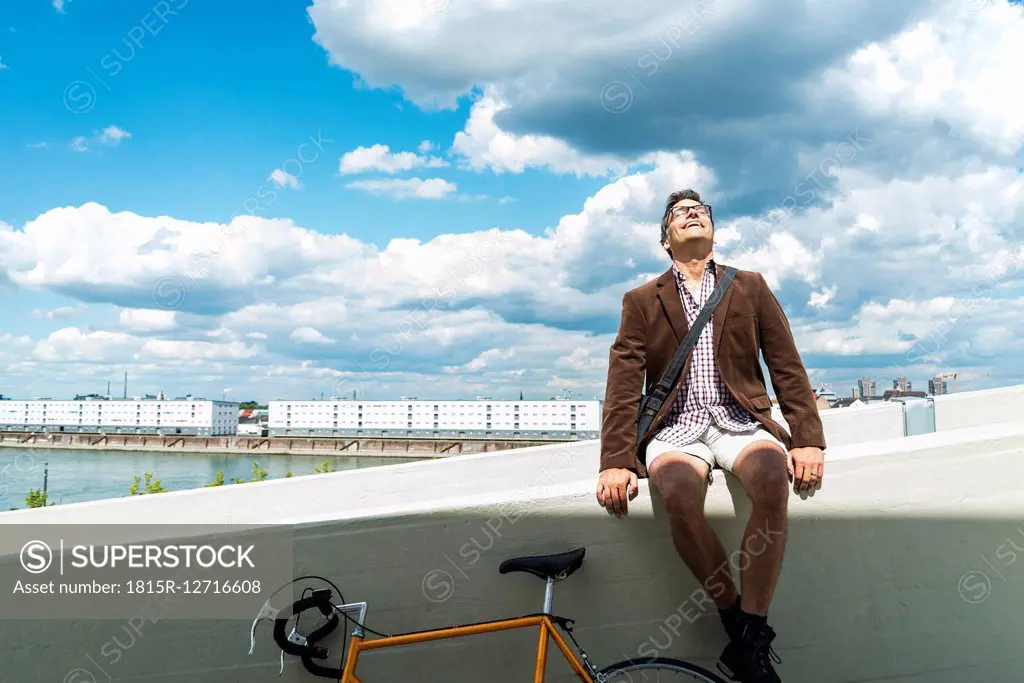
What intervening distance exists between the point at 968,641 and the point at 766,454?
112 cm

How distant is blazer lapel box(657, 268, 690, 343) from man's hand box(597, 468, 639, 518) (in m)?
0.54

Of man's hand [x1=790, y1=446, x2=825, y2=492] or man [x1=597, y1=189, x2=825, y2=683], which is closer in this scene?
man [x1=597, y1=189, x2=825, y2=683]

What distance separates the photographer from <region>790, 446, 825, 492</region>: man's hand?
2.31 meters

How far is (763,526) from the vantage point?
2195mm

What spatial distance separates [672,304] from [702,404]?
0.38 metres

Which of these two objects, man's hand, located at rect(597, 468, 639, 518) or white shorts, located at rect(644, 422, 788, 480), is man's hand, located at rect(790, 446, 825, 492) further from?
man's hand, located at rect(597, 468, 639, 518)

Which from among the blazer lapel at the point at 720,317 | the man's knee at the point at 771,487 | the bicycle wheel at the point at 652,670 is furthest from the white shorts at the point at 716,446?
the bicycle wheel at the point at 652,670

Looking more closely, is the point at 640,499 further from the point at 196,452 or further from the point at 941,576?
the point at 196,452

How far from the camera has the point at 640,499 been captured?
2.41 meters

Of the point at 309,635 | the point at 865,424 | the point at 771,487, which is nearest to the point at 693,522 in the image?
the point at 771,487

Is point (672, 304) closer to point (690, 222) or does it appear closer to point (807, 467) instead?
point (690, 222)

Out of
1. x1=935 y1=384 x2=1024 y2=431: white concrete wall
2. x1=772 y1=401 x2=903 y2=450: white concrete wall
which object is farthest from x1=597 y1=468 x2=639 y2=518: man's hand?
x1=935 y1=384 x2=1024 y2=431: white concrete wall

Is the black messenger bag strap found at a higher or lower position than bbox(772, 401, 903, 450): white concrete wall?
higher

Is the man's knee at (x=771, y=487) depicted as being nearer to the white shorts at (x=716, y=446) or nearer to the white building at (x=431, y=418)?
the white shorts at (x=716, y=446)
